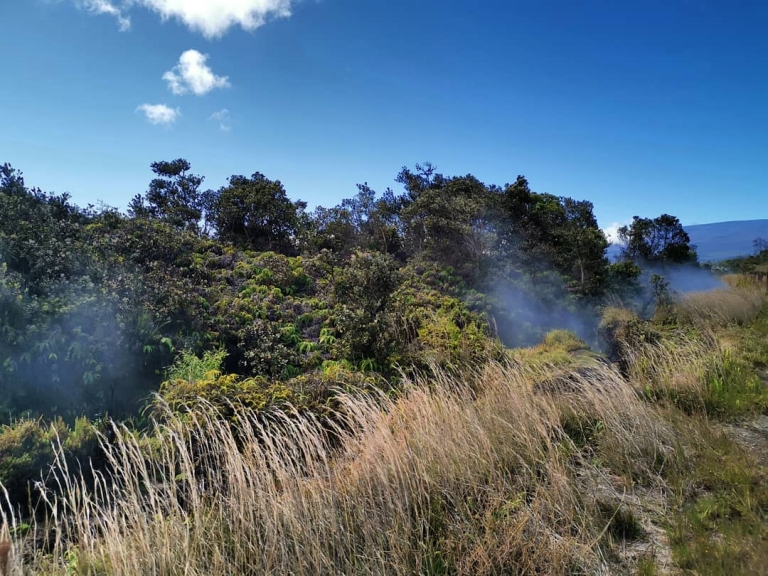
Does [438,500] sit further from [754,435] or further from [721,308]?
[721,308]

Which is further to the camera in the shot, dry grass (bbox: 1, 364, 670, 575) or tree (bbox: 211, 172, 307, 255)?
tree (bbox: 211, 172, 307, 255)

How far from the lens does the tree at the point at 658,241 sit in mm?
18719

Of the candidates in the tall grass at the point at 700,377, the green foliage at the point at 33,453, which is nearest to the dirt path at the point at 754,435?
the tall grass at the point at 700,377

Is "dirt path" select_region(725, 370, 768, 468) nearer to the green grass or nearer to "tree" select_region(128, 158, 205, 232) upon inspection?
the green grass

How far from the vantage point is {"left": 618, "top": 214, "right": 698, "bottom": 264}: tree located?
18.7 meters

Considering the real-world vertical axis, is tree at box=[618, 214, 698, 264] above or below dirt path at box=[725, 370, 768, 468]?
above

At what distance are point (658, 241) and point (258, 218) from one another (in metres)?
18.5

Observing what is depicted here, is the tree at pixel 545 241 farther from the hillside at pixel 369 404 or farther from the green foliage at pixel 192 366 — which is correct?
the green foliage at pixel 192 366

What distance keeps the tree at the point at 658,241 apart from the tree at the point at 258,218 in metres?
16.0

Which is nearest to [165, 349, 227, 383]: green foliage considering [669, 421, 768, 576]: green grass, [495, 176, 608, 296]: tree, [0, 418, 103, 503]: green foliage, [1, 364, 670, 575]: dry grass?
[0, 418, 103, 503]: green foliage

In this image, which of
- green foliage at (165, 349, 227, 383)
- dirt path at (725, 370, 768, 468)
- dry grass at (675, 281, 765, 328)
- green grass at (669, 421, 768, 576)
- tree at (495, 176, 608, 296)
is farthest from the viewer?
tree at (495, 176, 608, 296)

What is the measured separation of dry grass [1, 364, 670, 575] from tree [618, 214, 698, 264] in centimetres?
1850

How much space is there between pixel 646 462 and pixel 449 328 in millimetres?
5177

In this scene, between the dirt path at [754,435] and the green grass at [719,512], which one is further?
the dirt path at [754,435]
